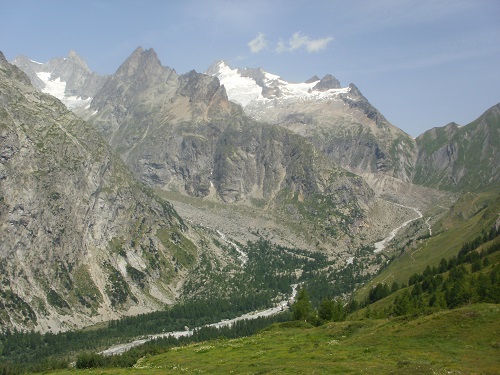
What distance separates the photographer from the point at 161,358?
107125 millimetres

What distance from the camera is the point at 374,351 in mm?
75562

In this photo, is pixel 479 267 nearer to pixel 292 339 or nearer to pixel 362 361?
pixel 292 339

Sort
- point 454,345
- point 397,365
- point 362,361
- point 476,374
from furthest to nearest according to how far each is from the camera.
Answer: point 454,345, point 362,361, point 397,365, point 476,374

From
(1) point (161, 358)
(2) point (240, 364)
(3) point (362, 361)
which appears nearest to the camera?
(3) point (362, 361)

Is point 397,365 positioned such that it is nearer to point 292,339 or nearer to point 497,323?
point 497,323

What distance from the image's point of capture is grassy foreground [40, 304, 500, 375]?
6269 cm

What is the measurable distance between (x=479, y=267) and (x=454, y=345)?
90289 mm

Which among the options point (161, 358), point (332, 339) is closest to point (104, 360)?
point (161, 358)

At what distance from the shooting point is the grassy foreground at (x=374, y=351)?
62688 millimetres

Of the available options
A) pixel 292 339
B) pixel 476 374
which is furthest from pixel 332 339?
pixel 476 374

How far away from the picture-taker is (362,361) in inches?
2685

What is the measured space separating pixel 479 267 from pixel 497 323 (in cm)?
8364

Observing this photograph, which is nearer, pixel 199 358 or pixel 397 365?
pixel 397 365

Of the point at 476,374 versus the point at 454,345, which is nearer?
the point at 476,374
